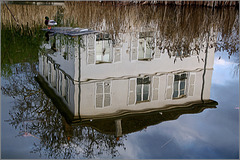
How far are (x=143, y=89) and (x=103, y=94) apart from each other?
0.72 meters

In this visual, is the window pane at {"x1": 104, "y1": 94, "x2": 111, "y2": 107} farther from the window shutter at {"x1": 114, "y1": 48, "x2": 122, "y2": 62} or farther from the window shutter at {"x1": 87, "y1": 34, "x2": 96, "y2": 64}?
the window shutter at {"x1": 114, "y1": 48, "x2": 122, "y2": 62}

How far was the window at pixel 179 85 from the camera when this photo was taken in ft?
16.3

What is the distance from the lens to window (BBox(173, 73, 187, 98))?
4966 mm

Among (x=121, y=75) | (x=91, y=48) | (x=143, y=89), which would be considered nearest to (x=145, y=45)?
(x=91, y=48)

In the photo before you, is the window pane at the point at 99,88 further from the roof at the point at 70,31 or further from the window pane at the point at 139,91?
the roof at the point at 70,31

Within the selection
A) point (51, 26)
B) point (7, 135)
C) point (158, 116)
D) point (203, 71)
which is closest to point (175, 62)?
point (203, 71)

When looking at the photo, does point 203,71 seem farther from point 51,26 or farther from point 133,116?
point 51,26

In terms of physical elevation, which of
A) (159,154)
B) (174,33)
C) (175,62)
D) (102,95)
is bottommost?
(159,154)

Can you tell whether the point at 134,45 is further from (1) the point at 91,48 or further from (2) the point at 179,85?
(2) the point at 179,85

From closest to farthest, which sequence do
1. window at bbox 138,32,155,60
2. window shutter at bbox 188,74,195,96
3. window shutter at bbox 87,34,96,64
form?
window shutter at bbox 188,74,195,96 < window shutter at bbox 87,34,96,64 < window at bbox 138,32,155,60

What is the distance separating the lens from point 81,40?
7789mm

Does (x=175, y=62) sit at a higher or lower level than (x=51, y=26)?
lower

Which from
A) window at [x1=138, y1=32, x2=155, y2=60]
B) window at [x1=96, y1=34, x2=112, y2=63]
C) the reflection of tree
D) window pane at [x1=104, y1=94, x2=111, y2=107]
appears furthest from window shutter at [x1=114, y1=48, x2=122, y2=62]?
the reflection of tree

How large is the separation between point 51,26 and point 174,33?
4.09m
